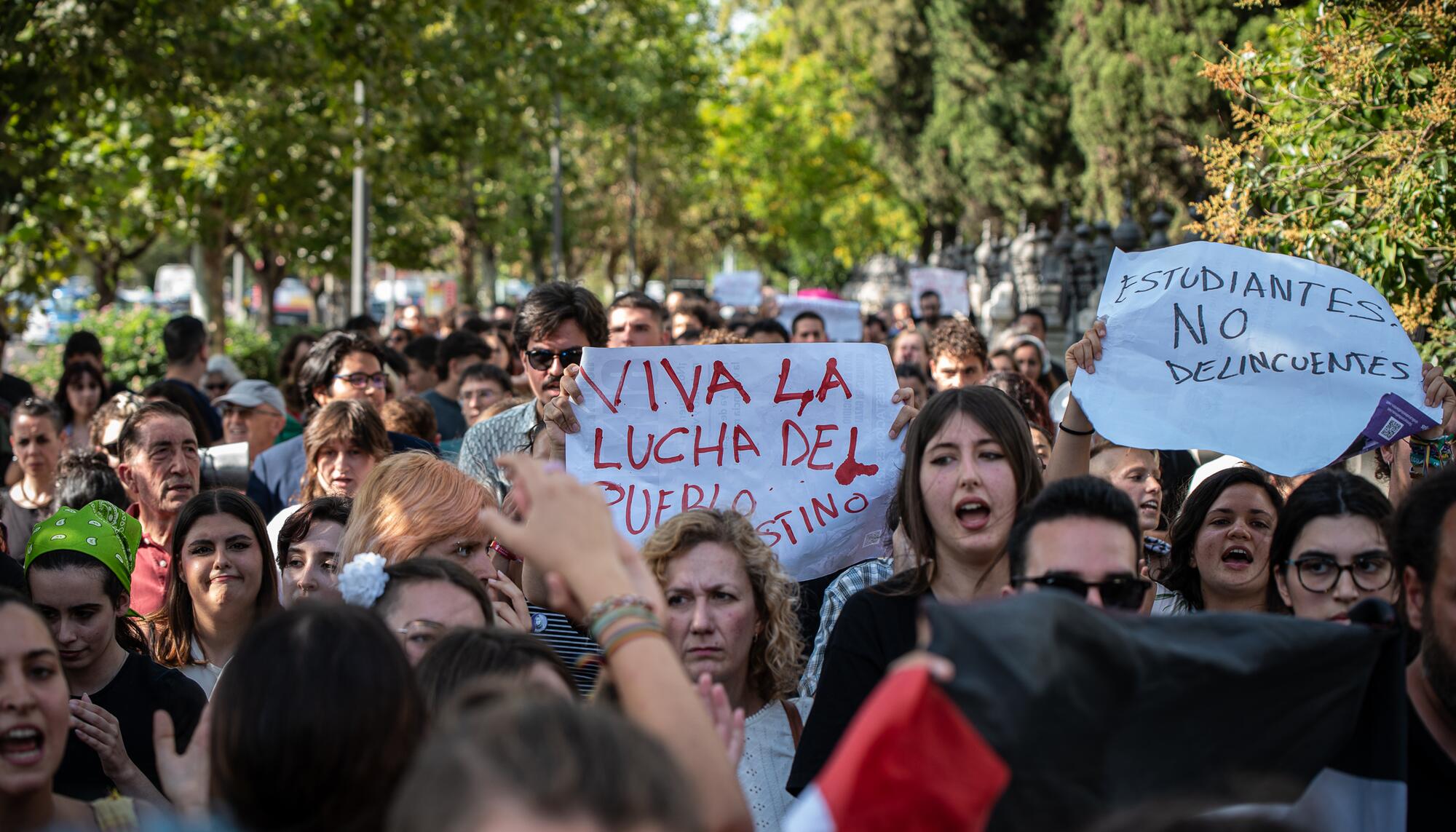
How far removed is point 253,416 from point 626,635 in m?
6.30

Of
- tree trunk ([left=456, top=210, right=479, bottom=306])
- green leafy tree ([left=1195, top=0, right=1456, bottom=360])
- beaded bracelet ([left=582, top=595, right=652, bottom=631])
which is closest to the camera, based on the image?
beaded bracelet ([left=582, top=595, right=652, bottom=631])

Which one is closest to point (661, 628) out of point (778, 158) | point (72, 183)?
point (72, 183)

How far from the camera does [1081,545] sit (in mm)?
3031

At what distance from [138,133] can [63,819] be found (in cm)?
→ 1206

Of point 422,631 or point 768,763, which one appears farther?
point 768,763

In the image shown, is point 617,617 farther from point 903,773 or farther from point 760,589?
point 760,589

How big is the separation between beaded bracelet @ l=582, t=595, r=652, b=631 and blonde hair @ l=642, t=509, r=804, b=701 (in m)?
1.54

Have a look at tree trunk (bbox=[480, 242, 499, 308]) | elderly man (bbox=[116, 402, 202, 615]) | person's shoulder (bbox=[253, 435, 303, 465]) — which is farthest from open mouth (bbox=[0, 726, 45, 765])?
tree trunk (bbox=[480, 242, 499, 308])

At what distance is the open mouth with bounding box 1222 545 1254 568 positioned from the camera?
4.72 meters

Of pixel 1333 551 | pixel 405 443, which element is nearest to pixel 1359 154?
pixel 1333 551

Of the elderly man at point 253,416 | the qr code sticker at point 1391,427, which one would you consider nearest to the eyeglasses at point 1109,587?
the qr code sticker at point 1391,427

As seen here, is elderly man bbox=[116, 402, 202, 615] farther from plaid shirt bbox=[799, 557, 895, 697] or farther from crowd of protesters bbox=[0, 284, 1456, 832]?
plaid shirt bbox=[799, 557, 895, 697]

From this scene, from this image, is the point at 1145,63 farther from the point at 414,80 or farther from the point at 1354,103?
the point at 1354,103

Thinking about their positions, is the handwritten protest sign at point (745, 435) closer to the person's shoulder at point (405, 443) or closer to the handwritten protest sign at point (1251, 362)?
the handwritten protest sign at point (1251, 362)
